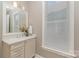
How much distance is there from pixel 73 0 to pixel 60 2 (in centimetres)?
44

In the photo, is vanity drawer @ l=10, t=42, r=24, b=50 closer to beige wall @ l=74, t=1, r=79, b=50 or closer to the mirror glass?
the mirror glass

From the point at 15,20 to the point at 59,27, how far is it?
136 cm

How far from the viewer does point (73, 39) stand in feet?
6.59

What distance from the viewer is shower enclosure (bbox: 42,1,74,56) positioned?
211 cm

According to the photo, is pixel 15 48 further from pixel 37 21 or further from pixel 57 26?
pixel 37 21

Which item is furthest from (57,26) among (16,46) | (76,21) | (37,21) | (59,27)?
(16,46)

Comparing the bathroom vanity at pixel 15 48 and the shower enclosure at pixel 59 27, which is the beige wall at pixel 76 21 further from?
the bathroom vanity at pixel 15 48

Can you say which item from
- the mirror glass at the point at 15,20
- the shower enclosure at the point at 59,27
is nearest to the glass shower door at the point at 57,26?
the shower enclosure at the point at 59,27

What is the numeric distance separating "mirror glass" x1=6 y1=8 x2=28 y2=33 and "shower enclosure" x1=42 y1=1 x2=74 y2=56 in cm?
77

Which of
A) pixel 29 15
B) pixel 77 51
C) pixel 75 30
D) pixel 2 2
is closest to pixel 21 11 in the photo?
pixel 29 15

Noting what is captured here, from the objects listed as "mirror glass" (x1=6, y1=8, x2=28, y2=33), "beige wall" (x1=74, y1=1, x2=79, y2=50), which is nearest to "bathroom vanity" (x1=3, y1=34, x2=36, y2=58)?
"mirror glass" (x1=6, y1=8, x2=28, y2=33)

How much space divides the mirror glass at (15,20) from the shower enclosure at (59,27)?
77cm

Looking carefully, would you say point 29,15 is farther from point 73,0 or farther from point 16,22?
point 73,0

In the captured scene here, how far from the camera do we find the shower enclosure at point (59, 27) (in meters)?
2.11
